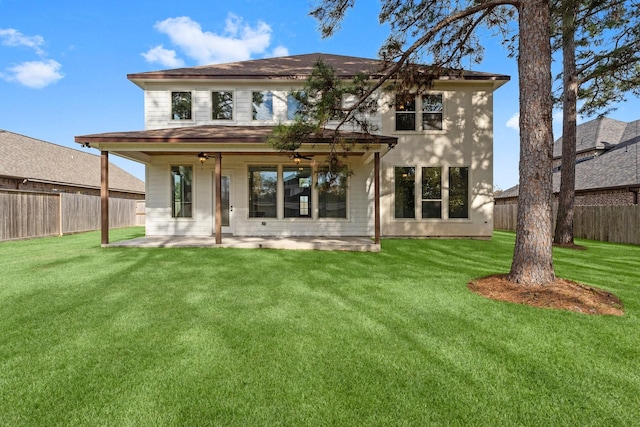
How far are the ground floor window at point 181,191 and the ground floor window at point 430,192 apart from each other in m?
7.04

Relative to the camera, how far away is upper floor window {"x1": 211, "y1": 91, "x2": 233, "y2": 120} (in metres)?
10.5

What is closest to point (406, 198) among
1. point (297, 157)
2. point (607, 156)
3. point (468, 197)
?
point (468, 197)

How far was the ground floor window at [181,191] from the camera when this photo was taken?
1014 cm

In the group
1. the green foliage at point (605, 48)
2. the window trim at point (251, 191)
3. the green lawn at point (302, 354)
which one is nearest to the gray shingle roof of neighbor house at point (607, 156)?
the green foliage at point (605, 48)

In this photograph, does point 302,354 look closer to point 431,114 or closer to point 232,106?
point 232,106

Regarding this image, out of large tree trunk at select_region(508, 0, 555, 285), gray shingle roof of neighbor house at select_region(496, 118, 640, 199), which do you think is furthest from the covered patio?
gray shingle roof of neighbor house at select_region(496, 118, 640, 199)

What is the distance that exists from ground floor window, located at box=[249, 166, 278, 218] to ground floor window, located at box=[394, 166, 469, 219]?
13.9ft

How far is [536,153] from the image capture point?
14.7 feet

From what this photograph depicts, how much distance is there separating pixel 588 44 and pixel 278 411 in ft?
45.1

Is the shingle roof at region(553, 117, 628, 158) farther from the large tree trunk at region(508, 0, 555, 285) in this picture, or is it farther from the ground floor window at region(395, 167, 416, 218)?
the large tree trunk at region(508, 0, 555, 285)

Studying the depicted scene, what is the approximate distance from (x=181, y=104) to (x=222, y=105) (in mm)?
1402

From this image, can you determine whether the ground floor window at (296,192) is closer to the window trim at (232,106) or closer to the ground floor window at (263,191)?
the ground floor window at (263,191)

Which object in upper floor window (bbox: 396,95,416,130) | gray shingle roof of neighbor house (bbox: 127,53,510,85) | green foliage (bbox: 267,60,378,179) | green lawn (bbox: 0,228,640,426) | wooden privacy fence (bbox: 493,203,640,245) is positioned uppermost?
gray shingle roof of neighbor house (bbox: 127,53,510,85)

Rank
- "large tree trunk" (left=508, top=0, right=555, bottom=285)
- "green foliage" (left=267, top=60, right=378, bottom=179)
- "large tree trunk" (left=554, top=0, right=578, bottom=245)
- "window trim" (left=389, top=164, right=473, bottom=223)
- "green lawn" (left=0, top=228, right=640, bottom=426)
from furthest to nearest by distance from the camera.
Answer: "window trim" (left=389, top=164, right=473, bottom=223), "large tree trunk" (left=554, top=0, right=578, bottom=245), "green foliage" (left=267, top=60, right=378, bottom=179), "large tree trunk" (left=508, top=0, right=555, bottom=285), "green lawn" (left=0, top=228, right=640, bottom=426)
